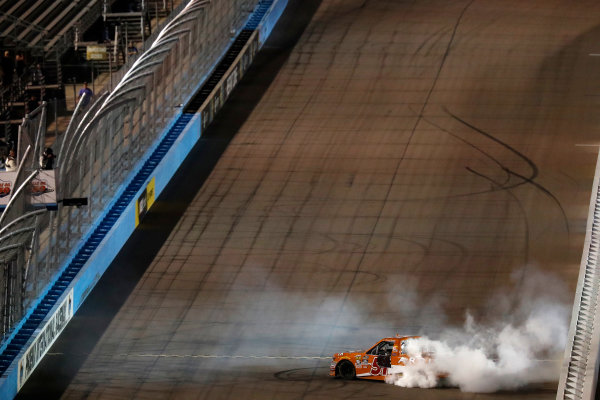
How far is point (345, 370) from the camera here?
16.7m

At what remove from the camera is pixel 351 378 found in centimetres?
1675

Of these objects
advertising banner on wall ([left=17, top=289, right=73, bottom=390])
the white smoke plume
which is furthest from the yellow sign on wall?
the white smoke plume

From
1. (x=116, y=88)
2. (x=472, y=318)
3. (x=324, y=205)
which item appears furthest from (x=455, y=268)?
(x=116, y=88)

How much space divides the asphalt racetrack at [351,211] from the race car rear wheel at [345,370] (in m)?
0.10

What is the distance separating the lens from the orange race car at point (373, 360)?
53.9 ft

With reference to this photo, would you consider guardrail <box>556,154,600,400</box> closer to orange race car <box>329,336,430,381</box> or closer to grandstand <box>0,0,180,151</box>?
orange race car <box>329,336,430,381</box>

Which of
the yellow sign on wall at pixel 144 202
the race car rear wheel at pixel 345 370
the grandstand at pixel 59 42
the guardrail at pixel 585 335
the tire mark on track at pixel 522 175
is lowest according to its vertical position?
the grandstand at pixel 59 42

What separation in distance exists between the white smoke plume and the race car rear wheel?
1.69ft

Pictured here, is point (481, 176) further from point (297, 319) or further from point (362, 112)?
point (297, 319)

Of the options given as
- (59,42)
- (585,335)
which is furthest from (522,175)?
(59,42)

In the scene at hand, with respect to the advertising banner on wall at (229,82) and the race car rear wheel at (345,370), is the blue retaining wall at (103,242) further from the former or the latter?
the race car rear wheel at (345,370)

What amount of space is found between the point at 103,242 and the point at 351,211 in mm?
4994

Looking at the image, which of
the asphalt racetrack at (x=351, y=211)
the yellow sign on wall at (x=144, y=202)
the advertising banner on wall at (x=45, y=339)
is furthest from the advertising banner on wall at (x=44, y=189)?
the yellow sign on wall at (x=144, y=202)

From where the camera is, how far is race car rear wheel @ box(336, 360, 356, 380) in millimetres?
16703
